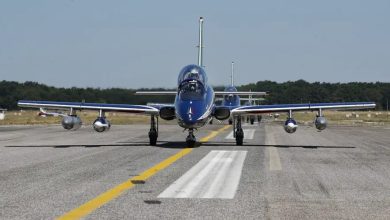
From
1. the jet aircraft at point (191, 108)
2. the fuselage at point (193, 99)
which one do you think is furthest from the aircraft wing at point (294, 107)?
the fuselage at point (193, 99)

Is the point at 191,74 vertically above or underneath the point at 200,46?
underneath

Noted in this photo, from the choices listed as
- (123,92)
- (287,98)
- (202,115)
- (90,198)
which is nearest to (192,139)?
(202,115)

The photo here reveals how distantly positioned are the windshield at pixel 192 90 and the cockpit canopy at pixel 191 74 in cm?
31

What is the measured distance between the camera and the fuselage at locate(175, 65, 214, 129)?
24.5 metres

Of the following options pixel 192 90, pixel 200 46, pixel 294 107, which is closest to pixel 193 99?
pixel 192 90

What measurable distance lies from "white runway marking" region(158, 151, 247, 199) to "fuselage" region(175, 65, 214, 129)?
5305mm

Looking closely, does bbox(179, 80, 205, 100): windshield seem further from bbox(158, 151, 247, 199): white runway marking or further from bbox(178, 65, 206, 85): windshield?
bbox(158, 151, 247, 199): white runway marking

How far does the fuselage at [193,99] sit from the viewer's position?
2452 centimetres

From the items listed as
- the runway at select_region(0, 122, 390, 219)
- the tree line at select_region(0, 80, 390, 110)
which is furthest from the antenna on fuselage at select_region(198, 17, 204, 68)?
the runway at select_region(0, 122, 390, 219)

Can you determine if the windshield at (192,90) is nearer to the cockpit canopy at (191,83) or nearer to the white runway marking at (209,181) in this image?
the cockpit canopy at (191,83)

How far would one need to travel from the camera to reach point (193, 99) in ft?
82.6

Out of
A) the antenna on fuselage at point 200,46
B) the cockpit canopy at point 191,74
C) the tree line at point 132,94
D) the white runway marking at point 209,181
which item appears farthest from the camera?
the tree line at point 132,94

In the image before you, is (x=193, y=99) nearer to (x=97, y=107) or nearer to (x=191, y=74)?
(x=191, y=74)

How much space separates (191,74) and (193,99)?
1549 millimetres
